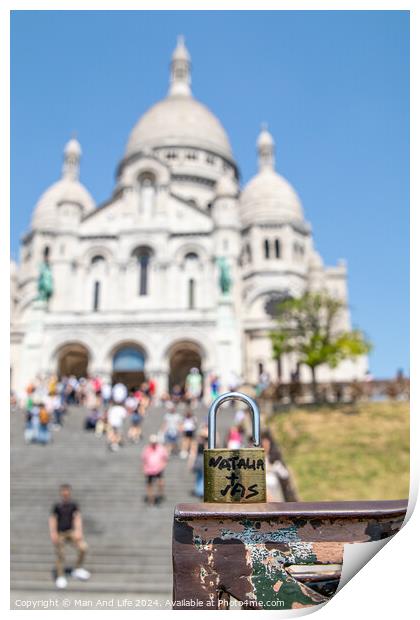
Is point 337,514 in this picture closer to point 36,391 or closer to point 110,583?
point 110,583

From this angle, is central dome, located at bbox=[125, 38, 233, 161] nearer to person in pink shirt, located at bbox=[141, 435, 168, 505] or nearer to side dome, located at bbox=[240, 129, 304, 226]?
side dome, located at bbox=[240, 129, 304, 226]

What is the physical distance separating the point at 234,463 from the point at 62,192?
42881mm

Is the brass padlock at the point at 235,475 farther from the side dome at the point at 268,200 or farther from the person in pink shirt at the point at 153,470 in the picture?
the side dome at the point at 268,200

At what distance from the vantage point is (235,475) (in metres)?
2.85

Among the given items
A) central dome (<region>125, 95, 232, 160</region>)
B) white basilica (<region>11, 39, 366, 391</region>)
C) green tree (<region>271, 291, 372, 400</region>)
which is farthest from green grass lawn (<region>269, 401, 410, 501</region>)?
central dome (<region>125, 95, 232, 160</region>)

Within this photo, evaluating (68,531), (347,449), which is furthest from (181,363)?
(68,531)

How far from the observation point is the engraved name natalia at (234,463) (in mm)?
2854

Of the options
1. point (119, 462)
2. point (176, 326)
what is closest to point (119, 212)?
point (176, 326)

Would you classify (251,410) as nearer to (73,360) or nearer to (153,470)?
(153,470)

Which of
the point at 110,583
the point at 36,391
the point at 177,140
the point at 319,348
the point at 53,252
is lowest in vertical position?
the point at 110,583

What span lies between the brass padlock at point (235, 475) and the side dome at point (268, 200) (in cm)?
4210

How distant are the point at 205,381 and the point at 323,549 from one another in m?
27.3

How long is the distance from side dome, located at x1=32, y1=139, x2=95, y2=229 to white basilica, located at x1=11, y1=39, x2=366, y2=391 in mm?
113

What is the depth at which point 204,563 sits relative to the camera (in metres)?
2.56
